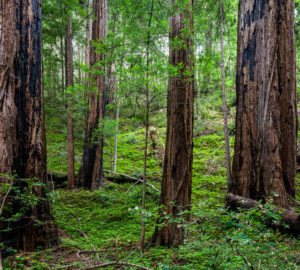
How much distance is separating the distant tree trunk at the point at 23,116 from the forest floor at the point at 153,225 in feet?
1.05

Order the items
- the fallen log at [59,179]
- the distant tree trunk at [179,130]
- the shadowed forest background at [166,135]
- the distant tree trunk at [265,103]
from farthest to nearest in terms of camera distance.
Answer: the fallen log at [59,179]
the distant tree trunk at [265,103]
the distant tree trunk at [179,130]
the shadowed forest background at [166,135]

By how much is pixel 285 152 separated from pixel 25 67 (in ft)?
15.6

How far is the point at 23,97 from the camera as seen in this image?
10.5ft

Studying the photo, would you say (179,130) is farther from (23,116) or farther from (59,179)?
(59,179)

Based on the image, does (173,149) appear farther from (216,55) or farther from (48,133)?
(48,133)

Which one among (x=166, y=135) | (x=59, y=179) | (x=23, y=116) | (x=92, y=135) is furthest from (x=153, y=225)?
(x=59, y=179)

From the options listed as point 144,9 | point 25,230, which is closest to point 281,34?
point 144,9

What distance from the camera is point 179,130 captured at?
3602 millimetres

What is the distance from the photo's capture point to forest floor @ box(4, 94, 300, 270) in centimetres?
180

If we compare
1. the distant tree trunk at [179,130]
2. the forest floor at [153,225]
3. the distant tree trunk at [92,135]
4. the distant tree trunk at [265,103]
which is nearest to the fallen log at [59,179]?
the forest floor at [153,225]

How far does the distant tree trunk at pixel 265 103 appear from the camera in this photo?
3.87 metres

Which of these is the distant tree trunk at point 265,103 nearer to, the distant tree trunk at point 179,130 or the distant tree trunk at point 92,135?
the distant tree trunk at point 179,130

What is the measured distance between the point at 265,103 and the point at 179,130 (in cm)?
172

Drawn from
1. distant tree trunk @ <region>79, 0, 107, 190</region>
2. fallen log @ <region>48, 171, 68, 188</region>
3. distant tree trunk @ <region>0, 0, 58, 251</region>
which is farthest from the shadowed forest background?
fallen log @ <region>48, 171, 68, 188</region>
